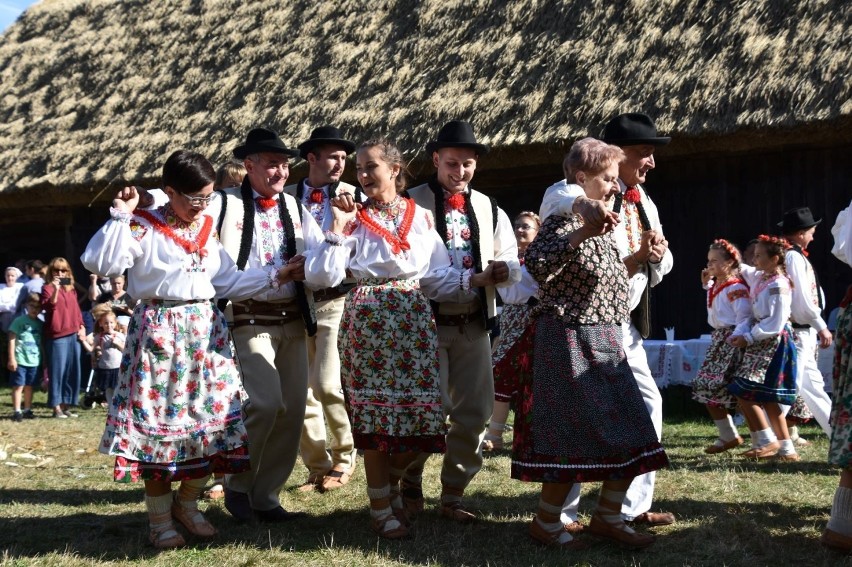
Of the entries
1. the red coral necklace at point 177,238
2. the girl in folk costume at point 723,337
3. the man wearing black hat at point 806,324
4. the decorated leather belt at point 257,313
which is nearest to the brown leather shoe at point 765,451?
the girl in folk costume at point 723,337

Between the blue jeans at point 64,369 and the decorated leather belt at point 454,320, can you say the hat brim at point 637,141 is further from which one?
the blue jeans at point 64,369

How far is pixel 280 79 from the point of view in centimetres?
1216

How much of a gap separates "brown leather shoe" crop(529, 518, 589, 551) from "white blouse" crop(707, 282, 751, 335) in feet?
9.72

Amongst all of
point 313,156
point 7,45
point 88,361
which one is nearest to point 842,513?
point 313,156

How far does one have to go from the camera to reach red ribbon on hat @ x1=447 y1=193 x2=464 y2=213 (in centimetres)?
469

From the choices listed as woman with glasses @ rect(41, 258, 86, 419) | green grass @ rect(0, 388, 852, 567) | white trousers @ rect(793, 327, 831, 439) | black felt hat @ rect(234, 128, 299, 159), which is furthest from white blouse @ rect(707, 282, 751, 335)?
woman with glasses @ rect(41, 258, 86, 419)

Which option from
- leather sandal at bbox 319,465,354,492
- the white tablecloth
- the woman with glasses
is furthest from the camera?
the woman with glasses

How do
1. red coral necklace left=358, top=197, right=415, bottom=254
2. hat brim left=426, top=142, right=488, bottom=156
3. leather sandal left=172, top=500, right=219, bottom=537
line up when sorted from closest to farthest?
leather sandal left=172, top=500, right=219, bottom=537 → red coral necklace left=358, top=197, right=415, bottom=254 → hat brim left=426, top=142, right=488, bottom=156

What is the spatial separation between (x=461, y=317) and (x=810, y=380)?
123 inches

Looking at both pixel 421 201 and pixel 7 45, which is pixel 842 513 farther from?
pixel 7 45

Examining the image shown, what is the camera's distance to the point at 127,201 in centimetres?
401

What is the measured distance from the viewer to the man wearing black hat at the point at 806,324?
6.47m

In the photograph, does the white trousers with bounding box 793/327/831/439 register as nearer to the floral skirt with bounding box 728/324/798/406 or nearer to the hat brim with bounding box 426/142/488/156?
the floral skirt with bounding box 728/324/798/406

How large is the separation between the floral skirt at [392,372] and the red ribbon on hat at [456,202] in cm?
56
